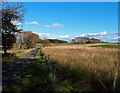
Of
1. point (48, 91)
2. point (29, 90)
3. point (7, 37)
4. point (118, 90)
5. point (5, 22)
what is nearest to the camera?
point (118, 90)

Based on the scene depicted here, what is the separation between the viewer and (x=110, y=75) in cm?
338

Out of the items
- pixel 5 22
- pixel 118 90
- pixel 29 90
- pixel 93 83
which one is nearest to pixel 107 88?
pixel 118 90

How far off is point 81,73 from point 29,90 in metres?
2.34

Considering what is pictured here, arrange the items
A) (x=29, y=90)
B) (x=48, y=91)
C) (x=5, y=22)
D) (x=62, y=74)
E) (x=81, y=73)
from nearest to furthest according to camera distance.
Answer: (x=48, y=91)
(x=29, y=90)
(x=81, y=73)
(x=62, y=74)
(x=5, y=22)

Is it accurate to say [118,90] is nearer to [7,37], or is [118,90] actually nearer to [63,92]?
[63,92]

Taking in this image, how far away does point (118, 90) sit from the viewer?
8.87 ft

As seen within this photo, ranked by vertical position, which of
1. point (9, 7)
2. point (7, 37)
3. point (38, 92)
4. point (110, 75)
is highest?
point (9, 7)

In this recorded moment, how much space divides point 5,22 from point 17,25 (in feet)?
7.91

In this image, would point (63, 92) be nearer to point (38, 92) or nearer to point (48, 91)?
point (48, 91)

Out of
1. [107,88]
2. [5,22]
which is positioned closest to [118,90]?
[107,88]

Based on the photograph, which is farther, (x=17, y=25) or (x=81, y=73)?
(x=17, y=25)

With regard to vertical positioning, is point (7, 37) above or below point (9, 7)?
below

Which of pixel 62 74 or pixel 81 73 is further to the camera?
pixel 62 74

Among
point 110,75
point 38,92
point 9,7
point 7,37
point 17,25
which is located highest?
point 9,7
